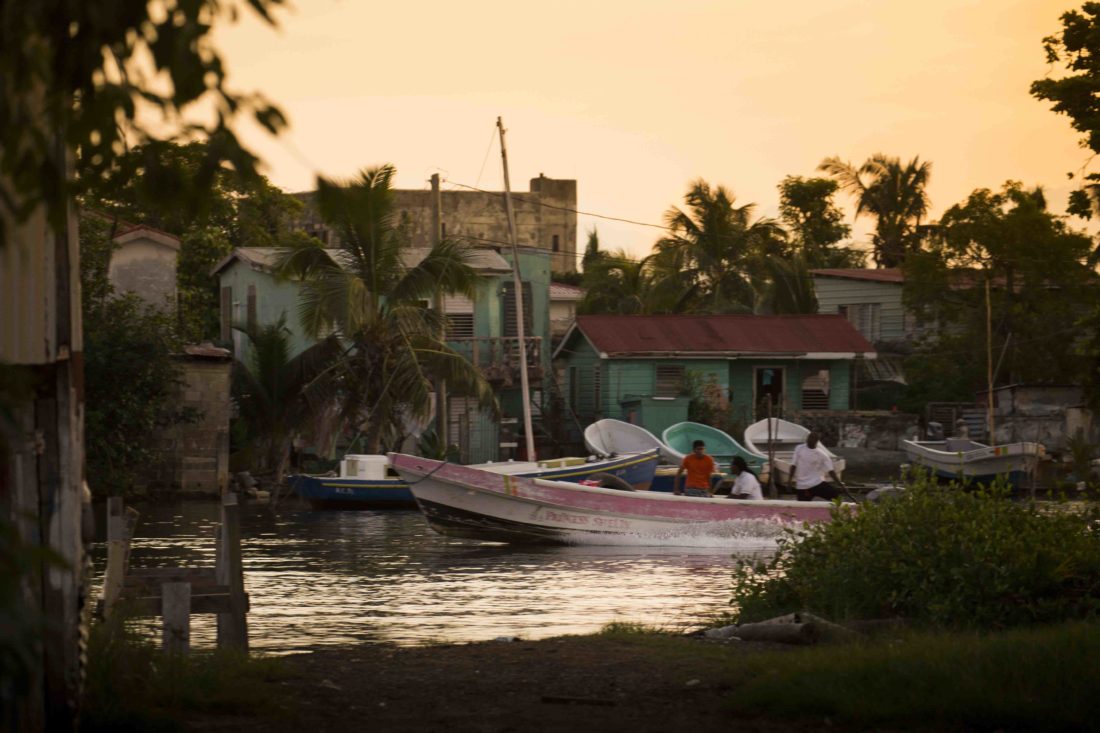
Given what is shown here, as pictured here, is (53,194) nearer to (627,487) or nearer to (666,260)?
(627,487)

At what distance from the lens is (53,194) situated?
4.48 metres

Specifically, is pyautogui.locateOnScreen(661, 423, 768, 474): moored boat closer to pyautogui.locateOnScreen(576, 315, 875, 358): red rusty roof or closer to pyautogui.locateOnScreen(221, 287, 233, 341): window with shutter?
pyautogui.locateOnScreen(576, 315, 875, 358): red rusty roof

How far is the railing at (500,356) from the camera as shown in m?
46.2

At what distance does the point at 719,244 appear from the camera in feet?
196

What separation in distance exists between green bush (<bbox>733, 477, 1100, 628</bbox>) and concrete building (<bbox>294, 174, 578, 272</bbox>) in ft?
171

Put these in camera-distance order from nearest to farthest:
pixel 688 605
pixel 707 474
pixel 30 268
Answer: pixel 30 268 → pixel 688 605 → pixel 707 474

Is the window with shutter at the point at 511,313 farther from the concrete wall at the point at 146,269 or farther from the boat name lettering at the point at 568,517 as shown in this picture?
the boat name lettering at the point at 568,517

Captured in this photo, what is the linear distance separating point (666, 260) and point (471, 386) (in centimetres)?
2311

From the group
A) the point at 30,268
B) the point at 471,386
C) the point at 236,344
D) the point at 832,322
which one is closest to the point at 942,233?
the point at 832,322

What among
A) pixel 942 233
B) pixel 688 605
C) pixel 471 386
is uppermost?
pixel 942 233

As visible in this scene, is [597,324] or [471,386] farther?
[597,324]

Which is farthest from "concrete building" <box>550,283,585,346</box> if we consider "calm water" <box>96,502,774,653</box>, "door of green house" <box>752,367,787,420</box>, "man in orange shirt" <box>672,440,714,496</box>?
"man in orange shirt" <box>672,440,714,496</box>

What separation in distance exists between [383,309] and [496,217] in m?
44.0

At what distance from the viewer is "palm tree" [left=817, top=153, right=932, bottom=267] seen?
210ft
